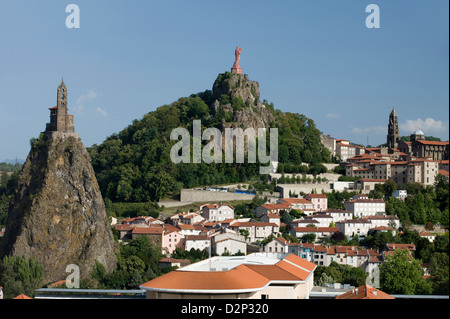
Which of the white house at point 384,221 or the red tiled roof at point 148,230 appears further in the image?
the white house at point 384,221

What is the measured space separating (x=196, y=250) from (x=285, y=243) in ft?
11.9

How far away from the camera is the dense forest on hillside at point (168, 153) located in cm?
3484

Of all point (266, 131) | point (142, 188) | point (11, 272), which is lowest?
point (11, 272)

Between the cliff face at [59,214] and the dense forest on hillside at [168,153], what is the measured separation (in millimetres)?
5598

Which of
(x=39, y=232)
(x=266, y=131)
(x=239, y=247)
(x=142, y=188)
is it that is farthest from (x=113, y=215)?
(x=266, y=131)

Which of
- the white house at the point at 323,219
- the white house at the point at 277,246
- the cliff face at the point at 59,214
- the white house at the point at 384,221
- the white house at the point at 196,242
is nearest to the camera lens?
the white house at the point at 277,246

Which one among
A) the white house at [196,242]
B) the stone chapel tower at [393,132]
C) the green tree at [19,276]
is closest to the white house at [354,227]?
the white house at [196,242]

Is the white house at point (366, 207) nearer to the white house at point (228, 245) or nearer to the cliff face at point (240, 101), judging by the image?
the white house at point (228, 245)

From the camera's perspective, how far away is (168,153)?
37.5m

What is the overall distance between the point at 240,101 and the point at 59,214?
16.7m

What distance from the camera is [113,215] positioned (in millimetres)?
32625
